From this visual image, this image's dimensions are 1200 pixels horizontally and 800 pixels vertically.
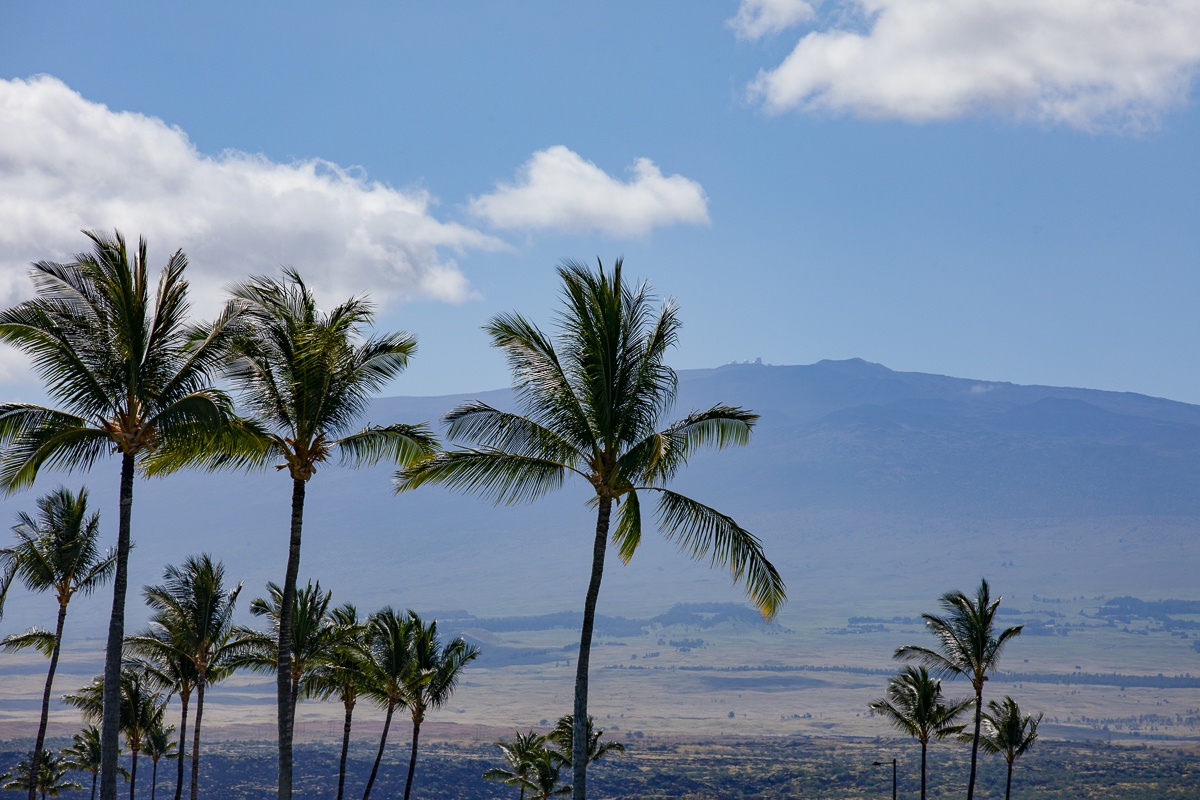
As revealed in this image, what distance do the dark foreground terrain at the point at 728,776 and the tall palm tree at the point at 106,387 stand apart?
11869 centimetres

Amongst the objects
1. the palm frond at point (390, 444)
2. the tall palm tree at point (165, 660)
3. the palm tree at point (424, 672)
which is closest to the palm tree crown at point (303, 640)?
the tall palm tree at point (165, 660)

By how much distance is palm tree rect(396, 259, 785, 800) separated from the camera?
24.1m

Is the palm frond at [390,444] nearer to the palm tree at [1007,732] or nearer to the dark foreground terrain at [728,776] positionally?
the palm tree at [1007,732]

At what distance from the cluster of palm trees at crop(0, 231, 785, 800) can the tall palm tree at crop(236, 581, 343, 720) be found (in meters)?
12.5

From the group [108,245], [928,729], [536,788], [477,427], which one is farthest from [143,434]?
[928,729]

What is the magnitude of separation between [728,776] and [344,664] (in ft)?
438

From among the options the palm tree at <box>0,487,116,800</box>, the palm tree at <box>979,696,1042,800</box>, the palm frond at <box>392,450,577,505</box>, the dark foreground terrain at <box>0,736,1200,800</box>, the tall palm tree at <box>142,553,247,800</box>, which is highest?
the palm frond at <box>392,450,577,505</box>

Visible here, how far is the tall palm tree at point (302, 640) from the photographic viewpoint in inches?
1468

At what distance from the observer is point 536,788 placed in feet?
189

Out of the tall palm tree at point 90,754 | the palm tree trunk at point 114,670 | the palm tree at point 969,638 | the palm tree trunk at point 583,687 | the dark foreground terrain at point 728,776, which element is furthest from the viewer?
the dark foreground terrain at point 728,776

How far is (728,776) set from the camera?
547ft

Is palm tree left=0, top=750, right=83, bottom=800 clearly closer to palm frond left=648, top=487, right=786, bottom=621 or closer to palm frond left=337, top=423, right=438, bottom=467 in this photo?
palm frond left=337, top=423, right=438, bottom=467

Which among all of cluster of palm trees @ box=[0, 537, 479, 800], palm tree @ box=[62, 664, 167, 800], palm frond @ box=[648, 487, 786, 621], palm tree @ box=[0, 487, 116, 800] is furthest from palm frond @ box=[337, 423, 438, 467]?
palm tree @ box=[62, 664, 167, 800]

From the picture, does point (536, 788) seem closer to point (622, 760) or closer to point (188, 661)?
point (188, 661)
